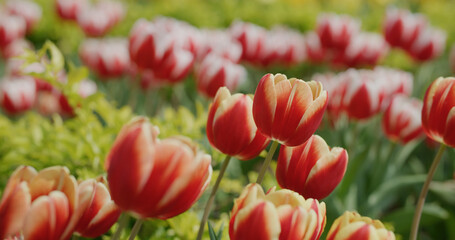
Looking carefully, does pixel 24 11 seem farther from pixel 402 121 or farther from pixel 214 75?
pixel 402 121

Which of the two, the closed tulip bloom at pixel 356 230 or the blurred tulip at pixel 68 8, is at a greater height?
the closed tulip bloom at pixel 356 230

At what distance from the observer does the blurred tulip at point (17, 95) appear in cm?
198

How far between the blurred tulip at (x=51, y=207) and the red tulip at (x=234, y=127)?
0.22m

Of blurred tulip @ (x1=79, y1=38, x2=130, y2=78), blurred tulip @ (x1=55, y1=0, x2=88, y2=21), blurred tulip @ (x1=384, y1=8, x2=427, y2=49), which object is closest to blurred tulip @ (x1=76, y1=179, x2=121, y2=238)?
blurred tulip @ (x1=79, y1=38, x2=130, y2=78)

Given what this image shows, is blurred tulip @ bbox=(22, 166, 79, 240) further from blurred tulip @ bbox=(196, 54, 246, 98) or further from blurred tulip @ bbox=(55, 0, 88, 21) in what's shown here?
blurred tulip @ bbox=(55, 0, 88, 21)

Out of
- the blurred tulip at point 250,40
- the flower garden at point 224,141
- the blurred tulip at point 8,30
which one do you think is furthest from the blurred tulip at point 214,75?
the blurred tulip at point 8,30

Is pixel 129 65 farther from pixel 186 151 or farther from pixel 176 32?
pixel 186 151

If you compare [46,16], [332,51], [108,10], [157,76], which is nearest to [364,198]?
[157,76]

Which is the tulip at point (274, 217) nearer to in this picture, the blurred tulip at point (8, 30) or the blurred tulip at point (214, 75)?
the blurred tulip at point (214, 75)

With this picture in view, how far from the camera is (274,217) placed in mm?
569

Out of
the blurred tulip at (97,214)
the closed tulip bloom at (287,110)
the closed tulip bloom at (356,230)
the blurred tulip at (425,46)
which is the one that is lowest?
the blurred tulip at (425,46)

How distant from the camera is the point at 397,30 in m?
2.61

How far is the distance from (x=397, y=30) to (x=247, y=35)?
847 mm

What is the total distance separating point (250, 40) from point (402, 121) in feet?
3.00
